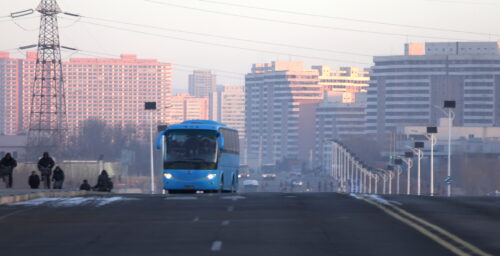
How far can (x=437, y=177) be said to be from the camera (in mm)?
184625

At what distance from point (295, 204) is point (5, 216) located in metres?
8.23

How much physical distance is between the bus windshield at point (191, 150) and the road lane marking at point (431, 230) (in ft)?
59.8

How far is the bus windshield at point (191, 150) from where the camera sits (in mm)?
49656

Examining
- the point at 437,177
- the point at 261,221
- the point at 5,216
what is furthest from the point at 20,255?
the point at 437,177

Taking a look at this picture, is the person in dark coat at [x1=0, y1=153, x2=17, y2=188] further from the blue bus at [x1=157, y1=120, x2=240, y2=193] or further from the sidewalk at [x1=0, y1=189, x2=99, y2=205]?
the blue bus at [x1=157, y1=120, x2=240, y2=193]

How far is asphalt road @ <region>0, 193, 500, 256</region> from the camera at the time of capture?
61.2 ft

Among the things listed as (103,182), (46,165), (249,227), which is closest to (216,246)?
(249,227)

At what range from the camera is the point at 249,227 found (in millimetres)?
23281

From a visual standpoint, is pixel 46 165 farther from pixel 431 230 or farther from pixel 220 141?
pixel 431 230

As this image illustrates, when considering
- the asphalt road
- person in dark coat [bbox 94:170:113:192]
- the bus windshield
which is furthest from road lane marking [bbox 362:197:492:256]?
person in dark coat [bbox 94:170:113:192]

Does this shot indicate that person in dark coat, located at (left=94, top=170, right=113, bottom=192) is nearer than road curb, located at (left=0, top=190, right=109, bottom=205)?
No

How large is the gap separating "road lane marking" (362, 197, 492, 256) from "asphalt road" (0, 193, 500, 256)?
0.06ft

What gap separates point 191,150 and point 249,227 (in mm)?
26694

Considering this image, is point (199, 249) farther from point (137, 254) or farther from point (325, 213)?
point (325, 213)
